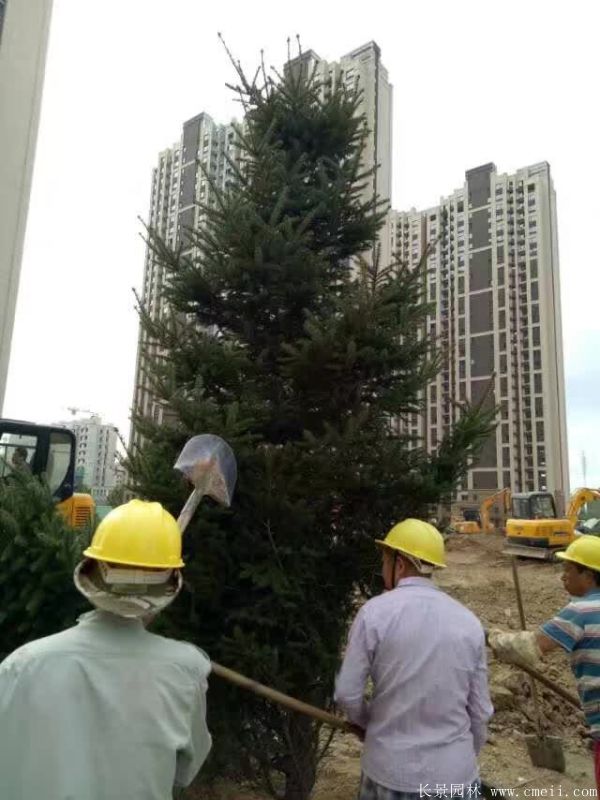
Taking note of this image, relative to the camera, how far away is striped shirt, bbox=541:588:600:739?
309cm

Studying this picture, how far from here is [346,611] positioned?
13.2 ft

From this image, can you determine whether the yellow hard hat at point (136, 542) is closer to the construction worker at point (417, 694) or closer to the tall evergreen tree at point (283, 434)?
the construction worker at point (417, 694)

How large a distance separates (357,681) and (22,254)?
2545 centimetres

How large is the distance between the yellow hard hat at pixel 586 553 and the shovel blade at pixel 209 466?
2.07m

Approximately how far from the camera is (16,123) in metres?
24.1

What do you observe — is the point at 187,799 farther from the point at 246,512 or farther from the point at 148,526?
the point at 148,526

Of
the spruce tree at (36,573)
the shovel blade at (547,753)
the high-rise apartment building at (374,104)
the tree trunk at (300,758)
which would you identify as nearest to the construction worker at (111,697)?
the spruce tree at (36,573)

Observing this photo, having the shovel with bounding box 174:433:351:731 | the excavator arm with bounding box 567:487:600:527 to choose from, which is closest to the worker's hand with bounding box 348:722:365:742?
the shovel with bounding box 174:433:351:731

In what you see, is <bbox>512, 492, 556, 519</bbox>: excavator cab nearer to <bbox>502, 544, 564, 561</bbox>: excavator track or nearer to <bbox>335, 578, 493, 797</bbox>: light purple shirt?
<bbox>502, 544, 564, 561</bbox>: excavator track

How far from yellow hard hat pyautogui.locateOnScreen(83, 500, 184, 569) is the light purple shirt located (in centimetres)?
108

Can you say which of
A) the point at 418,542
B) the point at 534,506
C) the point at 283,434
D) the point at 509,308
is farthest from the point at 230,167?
the point at 509,308

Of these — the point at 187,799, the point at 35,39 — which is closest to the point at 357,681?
the point at 187,799

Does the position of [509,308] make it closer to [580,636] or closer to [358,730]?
[580,636]

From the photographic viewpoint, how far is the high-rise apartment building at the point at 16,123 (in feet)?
75.4
